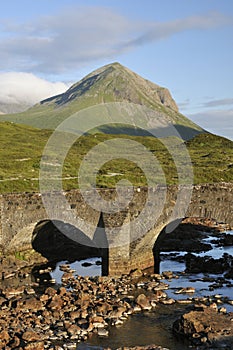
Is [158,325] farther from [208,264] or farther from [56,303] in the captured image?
[208,264]

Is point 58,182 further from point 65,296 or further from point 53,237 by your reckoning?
point 65,296

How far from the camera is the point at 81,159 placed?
211 feet

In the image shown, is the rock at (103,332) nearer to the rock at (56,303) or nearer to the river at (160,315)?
the river at (160,315)

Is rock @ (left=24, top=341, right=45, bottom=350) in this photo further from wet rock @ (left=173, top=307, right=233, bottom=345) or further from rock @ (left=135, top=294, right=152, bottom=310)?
rock @ (left=135, top=294, right=152, bottom=310)

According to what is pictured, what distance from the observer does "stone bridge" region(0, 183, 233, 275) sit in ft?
91.2

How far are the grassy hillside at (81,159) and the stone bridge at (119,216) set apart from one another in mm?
11422

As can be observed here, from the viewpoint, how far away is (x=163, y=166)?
188 ft

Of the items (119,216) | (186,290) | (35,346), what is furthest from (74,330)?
(119,216)

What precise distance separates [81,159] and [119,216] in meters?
37.1

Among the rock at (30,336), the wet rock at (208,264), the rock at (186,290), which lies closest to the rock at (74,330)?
the rock at (30,336)

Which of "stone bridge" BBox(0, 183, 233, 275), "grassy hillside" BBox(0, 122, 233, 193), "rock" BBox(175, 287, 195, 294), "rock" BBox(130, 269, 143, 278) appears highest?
"grassy hillside" BBox(0, 122, 233, 193)

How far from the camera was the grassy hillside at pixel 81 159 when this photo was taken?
152ft

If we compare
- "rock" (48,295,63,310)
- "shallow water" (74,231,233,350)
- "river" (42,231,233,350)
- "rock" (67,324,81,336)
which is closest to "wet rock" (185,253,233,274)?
"river" (42,231,233,350)

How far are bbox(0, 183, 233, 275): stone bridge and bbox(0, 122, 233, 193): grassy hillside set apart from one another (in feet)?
37.5
